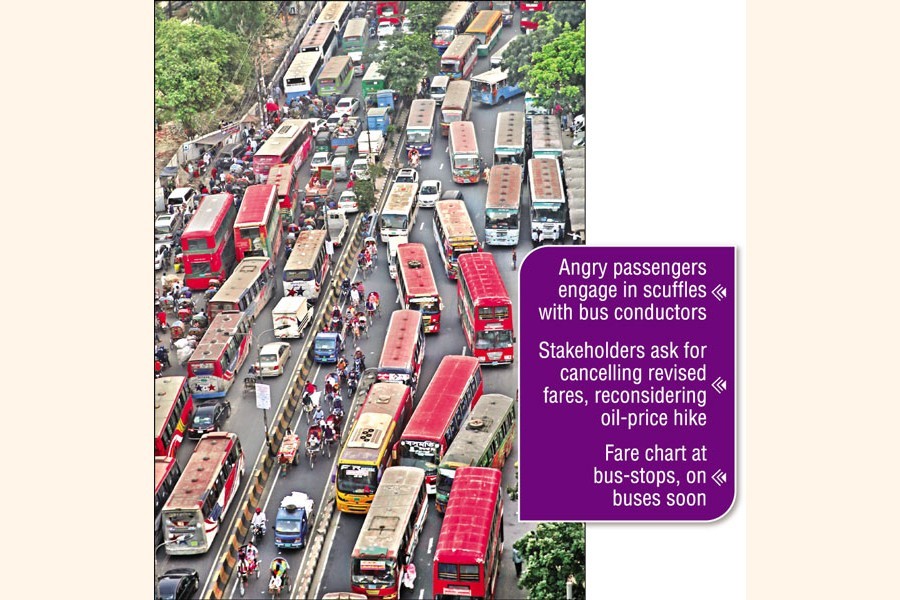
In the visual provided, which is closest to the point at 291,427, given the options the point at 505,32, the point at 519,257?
the point at 519,257

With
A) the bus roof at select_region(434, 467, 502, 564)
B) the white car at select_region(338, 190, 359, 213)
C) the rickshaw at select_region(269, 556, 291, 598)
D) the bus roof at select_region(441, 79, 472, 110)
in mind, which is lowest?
the rickshaw at select_region(269, 556, 291, 598)

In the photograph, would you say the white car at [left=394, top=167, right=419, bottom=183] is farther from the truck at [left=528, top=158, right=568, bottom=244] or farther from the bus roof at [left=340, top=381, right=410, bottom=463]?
the bus roof at [left=340, top=381, right=410, bottom=463]

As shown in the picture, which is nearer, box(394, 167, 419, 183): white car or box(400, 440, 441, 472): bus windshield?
box(400, 440, 441, 472): bus windshield

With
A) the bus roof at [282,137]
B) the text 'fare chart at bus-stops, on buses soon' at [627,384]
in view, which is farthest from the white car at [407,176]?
the text 'fare chart at bus-stops, on buses soon' at [627,384]

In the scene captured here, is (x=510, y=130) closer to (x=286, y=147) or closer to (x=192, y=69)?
(x=286, y=147)

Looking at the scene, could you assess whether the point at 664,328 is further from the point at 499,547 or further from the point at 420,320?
the point at 420,320

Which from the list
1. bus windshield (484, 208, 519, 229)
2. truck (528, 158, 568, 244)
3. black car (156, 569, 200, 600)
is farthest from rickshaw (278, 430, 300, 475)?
truck (528, 158, 568, 244)

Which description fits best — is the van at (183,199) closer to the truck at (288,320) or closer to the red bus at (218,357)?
the truck at (288,320)
